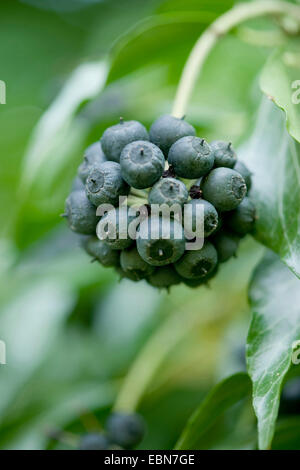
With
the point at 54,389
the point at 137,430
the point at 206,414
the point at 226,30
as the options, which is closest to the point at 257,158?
the point at 226,30

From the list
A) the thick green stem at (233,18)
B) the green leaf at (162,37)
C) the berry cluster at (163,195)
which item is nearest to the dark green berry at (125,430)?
the berry cluster at (163,195)

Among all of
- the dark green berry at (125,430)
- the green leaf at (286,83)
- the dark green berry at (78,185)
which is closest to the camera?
the green leaf at (286,83)

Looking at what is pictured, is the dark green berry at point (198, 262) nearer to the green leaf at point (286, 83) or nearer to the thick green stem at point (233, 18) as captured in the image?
the green leaf at point (286, 83)

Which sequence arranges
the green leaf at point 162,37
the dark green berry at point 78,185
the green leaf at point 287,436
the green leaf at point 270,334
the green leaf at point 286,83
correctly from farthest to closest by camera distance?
the green leaf at point 162,37
the green leaf at point 287,436
the dark green berry at point 78,185
the green leaf at point 286,83
the green leaf at point 270,334

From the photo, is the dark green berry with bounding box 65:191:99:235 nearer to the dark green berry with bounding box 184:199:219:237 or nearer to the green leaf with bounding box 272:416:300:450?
the dark green berry with bounding box 184:199:219:237

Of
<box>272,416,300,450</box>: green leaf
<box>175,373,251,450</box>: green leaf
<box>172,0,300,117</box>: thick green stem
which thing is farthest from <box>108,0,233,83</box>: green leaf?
<box>272,416,300,450</box>: green leaf

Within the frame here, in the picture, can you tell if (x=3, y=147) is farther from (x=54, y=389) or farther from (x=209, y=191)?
(x=209, y=191)

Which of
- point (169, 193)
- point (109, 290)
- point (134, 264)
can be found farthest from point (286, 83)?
point (109, 290)
